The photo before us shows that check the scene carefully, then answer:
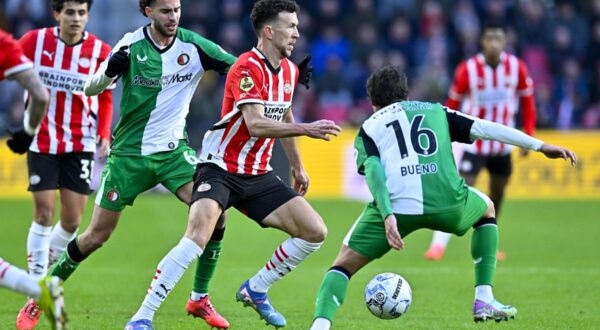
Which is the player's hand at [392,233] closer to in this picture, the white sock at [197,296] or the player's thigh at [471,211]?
the player's thigh at [471,211]

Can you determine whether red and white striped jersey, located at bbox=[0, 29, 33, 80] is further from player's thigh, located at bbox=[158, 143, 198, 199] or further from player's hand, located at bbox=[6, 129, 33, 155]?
player's hand, located at bbox=[6, 129, 33, 155]

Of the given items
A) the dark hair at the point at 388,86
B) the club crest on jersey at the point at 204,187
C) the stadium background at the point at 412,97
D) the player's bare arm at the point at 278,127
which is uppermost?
the dark hair at the point at 388,86

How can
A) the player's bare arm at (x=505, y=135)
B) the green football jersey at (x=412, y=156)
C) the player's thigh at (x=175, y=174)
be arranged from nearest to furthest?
the green football jersey at (x=412, y=156) < the player's bare arm at (x=505, y=135) < the player's thigh at (x=175, y=174)

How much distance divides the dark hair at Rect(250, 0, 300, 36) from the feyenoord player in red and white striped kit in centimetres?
176

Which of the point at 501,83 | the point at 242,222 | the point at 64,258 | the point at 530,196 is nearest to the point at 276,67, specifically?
the point at 64,258

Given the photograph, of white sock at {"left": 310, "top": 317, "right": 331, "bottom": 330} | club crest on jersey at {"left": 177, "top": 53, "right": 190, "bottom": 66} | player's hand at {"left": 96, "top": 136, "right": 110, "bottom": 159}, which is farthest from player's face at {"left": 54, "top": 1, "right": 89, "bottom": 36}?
white sock at {"left": 310, "top": 317, "right": 331, "bottom": 330}

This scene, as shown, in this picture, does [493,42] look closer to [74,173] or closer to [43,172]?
[74,173]

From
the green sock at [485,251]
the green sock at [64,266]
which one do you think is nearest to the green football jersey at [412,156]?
the green sock at [485,251]

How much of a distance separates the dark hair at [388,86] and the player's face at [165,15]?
1619 millimetres

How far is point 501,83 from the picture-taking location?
480 inches

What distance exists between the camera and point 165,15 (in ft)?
24.5

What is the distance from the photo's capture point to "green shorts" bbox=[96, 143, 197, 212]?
7543 mm

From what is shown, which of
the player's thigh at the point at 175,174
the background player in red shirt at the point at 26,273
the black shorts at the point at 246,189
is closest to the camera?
the background player in red shirt at the point at 26,273

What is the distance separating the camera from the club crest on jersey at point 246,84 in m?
7.11
